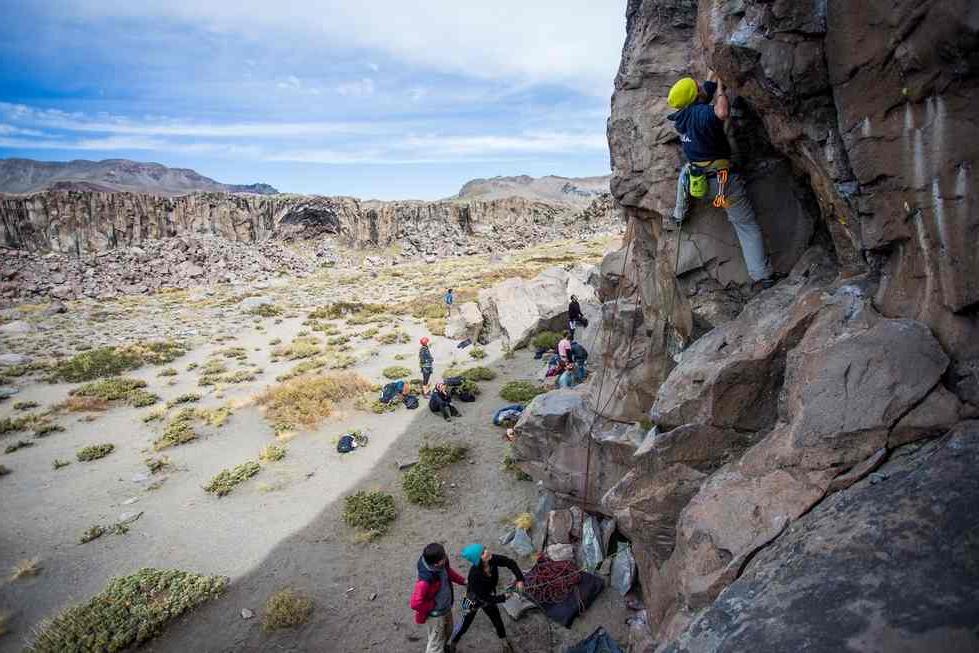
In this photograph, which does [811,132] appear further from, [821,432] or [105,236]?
[105,236]

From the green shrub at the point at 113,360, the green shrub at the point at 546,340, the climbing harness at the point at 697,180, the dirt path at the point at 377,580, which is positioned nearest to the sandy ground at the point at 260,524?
the dirt path at the point at 377,580

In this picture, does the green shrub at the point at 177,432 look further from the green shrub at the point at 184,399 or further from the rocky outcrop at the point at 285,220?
the rocky outcrop at the point at 285,220

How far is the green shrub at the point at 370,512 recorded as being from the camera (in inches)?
457

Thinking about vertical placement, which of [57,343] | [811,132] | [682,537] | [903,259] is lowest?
[57,343]

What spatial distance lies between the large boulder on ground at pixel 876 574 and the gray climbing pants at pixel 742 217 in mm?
3748

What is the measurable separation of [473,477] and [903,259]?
10970mm

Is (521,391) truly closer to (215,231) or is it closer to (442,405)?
(442,405)

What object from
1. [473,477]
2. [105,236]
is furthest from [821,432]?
[105,236]

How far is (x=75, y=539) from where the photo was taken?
11852 millimetres

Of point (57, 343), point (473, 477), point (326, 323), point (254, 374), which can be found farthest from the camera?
point (326, 323)

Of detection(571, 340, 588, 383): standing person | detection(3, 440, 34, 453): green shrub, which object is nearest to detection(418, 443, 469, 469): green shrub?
detection(571, 340, 588, 383): standing person

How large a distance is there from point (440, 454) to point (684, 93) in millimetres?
11570

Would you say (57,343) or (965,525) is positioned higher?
(965,525)

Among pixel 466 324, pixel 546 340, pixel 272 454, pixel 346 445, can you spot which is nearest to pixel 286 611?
pixel 346 445
